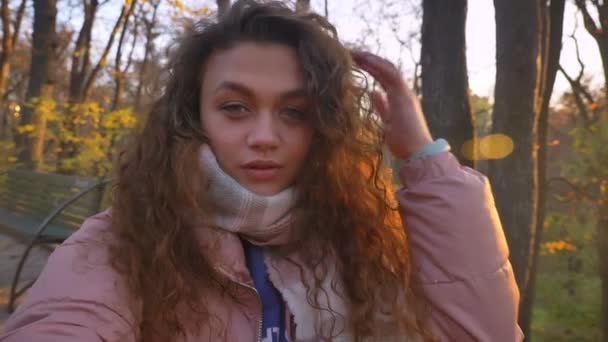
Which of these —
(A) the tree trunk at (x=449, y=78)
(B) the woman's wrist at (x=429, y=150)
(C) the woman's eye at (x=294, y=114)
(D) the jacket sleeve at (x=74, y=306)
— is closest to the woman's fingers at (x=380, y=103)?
(B) the woman's wrist at (x=429, y=150)

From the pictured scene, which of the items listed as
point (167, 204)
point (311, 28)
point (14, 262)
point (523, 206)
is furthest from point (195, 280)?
point (14, 262)

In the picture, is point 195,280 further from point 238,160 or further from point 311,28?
point 311,28

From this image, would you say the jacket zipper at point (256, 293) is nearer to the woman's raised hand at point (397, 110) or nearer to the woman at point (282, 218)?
the woman at point (282, 218)

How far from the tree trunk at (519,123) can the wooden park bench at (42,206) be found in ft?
10.7

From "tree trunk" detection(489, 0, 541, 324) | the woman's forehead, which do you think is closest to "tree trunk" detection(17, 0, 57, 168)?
"tree trunk" detection(489, 0, 541, 324)

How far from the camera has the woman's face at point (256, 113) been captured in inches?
57.3

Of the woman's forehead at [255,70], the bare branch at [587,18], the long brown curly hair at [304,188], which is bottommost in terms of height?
the long brown curly hair at [304,188]

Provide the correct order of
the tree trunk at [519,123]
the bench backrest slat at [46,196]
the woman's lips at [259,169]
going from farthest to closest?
the bench backrest slat at [46,196], the tree trunk at [519,123], the woman's lips at [259,169]

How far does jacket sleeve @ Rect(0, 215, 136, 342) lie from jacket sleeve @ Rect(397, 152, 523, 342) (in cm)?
81

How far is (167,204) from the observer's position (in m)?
1.48

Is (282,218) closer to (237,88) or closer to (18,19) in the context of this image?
(237,88)

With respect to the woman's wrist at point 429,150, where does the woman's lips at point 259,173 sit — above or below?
below

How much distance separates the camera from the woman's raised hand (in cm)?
169

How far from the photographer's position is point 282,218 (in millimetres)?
1483
